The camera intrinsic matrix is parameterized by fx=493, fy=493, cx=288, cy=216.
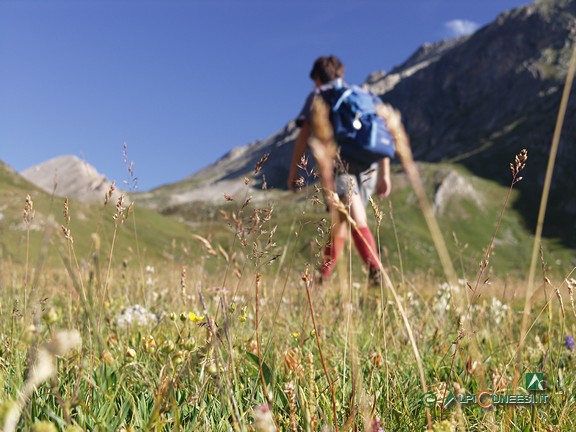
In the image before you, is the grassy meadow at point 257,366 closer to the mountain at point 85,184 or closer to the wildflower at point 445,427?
the wildflower at point 445,427

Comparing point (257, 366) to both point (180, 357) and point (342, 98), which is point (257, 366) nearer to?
point (180, 357)

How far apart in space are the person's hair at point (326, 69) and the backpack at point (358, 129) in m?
0.43

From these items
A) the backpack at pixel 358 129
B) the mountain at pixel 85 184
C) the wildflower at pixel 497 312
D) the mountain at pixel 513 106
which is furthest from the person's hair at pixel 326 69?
the mountain at pixel 513 106

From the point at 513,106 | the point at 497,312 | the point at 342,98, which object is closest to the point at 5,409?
the point at 497,312

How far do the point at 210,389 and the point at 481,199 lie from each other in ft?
275

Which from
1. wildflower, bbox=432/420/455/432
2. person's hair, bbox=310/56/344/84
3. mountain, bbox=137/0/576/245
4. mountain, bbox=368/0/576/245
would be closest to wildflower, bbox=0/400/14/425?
wildflower, bbox=432/420/455/432

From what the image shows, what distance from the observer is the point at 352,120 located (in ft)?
19.1

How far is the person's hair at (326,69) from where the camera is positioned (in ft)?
20.9

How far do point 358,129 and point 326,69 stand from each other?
1131 mm

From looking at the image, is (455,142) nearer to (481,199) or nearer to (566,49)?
(566,49)

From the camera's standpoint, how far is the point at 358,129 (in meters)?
5.75

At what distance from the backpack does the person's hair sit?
1.41ft

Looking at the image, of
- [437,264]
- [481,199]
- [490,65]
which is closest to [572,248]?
[481,199]

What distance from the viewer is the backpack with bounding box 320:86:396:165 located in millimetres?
5840
